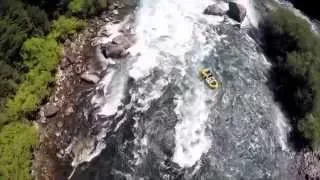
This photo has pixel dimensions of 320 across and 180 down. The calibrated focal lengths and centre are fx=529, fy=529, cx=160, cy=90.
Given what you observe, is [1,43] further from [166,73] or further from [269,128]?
→ [269,128]

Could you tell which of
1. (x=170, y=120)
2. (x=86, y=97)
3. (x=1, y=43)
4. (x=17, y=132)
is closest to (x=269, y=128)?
(x=170, y=120)

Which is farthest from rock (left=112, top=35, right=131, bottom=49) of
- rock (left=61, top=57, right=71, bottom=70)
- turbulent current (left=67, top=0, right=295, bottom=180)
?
rock (left=61, top=57, right=71, bottom=70)

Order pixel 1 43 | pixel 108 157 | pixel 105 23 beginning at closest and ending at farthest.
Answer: pixel 108 157 → pixel 1 43 → pixel 105 23

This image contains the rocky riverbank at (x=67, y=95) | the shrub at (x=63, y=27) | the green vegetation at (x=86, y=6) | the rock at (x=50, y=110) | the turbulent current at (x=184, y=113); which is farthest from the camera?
the green vegetation at (x=86, y=6)

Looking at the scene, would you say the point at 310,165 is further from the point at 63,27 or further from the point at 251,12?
the point at 63,27

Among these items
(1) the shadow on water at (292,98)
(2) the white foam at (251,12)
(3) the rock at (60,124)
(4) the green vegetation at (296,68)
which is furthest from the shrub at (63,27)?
(1) the shadow on water at (292,98)

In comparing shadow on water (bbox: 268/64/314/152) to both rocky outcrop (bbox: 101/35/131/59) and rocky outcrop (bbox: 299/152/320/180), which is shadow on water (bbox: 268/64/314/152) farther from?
rocky outcrop (bbox: 101/35/131/59)

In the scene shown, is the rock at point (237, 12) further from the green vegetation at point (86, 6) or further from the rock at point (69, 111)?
the rock at point (69, 111)
